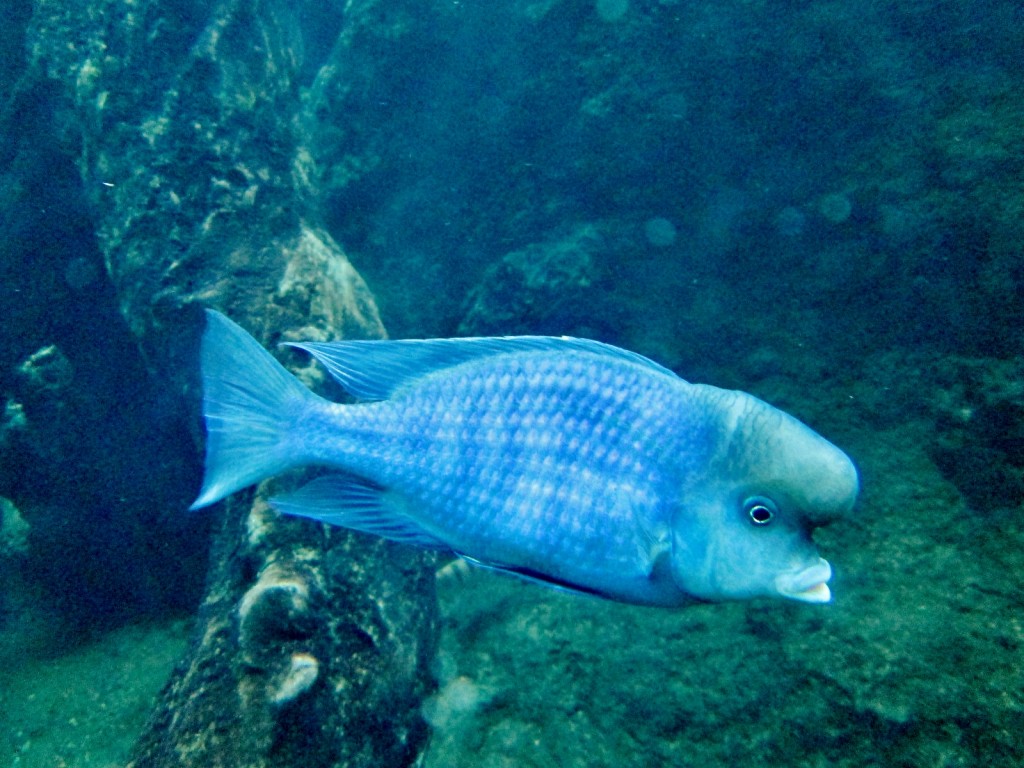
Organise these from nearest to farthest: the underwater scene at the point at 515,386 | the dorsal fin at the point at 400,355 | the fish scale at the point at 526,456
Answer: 1. the fish scale at the point at 526,456
2. the underwater scene at the point at 515,386
3. the dorsal fin at the point at 400,355

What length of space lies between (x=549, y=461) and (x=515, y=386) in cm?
28

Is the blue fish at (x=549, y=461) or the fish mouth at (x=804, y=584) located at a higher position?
the blue fish at (x=549, y=461)

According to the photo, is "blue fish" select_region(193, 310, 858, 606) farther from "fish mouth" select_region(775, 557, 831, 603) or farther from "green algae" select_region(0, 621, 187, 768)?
"green algae" select_region(0, 621, 187, 768)

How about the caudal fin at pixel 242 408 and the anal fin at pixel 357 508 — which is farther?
the caudal fin at pixel 242 408

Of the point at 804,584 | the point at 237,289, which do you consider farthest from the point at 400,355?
the point at 237,289

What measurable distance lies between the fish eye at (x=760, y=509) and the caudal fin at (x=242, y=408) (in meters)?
1.62

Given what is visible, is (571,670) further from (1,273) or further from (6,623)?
(1,273)

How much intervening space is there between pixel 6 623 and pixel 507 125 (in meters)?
6.61

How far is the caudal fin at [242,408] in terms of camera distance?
6.80 ft

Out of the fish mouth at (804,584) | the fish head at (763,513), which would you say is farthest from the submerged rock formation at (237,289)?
the fish mouth at (804,584)

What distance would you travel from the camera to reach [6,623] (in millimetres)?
4457

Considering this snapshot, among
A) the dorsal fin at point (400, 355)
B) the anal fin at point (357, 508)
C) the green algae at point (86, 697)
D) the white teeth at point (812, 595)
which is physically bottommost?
the green algae at point (86, 697)

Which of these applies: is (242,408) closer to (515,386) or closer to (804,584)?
(515,386)

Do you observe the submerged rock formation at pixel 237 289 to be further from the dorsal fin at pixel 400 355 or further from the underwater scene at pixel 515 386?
the dorsal fin at pixel 400 355
